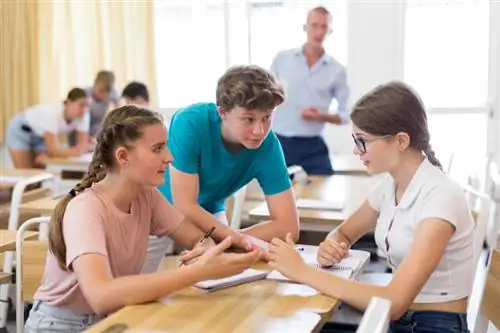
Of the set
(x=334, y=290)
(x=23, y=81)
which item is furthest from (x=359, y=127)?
(x=23, y=81)

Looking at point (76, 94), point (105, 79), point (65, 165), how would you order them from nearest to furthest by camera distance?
point (65, 165), point (76, 94), point (105, 79)

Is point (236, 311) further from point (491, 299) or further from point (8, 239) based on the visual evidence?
point (8, 239)

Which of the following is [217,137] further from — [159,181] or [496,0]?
[496,0]

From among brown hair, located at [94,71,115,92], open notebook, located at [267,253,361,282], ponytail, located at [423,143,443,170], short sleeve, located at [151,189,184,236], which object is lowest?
open notebook, located at [267,253,361,282]

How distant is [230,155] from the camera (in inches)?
100

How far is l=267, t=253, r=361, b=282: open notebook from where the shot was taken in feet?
6.70

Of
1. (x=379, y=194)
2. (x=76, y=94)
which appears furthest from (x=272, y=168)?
(x=76, y=94)

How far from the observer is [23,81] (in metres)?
6.94


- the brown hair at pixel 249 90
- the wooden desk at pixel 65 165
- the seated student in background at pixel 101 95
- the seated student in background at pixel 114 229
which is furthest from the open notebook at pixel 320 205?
the seated student in background at pixel 101 95

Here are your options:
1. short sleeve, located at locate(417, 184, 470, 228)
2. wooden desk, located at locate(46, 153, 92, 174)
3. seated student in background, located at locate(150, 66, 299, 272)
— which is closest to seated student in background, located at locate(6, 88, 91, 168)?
wooden desk, located at locate(46, 153, 92, 174)

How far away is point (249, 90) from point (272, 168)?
0.38m

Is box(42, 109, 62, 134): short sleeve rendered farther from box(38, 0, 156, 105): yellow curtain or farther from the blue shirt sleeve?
the blue shirt sleeve

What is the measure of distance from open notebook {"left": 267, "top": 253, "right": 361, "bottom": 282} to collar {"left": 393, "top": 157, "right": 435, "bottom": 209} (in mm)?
243

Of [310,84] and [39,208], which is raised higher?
[310,84]
